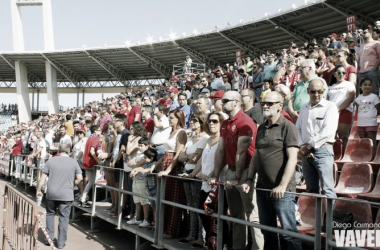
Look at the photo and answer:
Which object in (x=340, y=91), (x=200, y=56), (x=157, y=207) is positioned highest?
(x=200, y=56)

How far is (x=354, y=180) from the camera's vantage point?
509cm

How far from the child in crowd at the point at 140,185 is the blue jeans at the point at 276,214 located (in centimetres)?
309

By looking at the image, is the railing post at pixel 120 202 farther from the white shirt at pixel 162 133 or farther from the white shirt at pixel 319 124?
the white shirt at pixel 319 124

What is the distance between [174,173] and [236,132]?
6.35 feet

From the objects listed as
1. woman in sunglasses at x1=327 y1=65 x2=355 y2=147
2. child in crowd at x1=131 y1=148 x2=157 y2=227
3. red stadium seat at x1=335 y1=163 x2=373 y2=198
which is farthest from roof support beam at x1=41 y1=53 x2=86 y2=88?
red stadium seat at x1=335 y1=163 x2=373 y2=198

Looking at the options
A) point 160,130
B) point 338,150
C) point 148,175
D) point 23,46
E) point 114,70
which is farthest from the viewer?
point 23,46

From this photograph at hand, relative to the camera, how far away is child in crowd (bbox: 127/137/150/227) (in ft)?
22.6

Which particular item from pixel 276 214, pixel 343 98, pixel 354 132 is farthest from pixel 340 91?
pixel 276 214

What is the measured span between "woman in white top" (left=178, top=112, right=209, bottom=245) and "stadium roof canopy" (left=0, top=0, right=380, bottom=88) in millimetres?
17304

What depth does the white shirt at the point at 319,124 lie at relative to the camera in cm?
452

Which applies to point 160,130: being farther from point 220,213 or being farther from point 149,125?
point 220,213

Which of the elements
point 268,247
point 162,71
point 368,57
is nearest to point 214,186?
point 268,247

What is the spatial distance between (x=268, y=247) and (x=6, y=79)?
47.4 metres

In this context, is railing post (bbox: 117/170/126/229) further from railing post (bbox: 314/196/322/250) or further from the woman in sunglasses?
railing post (bbox: 314/196/322/250)
